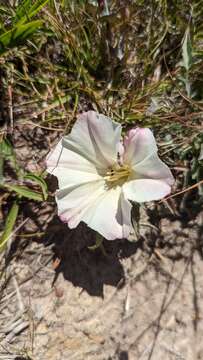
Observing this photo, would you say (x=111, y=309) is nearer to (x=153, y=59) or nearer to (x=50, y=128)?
→ (x=50, y=128)

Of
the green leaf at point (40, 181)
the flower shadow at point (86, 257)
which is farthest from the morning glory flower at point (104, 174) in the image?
the flower shadow at point (86, 257)

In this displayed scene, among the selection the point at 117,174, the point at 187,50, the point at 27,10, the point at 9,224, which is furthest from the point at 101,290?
the point at 27,10

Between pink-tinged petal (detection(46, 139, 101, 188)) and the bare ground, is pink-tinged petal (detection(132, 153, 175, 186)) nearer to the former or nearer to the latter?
pink-tinged petal (detection(46, 139, 101, 188))

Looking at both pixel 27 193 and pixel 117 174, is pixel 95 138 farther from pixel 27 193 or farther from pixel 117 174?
pixel 27 193

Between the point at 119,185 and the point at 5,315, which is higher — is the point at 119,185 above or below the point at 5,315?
above

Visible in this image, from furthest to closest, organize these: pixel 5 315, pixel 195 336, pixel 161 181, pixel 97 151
A: pixel 5 315
pixel 195 336
pixel 97 151
pixel 161 181

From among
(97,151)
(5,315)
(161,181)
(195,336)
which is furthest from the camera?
(5,315)

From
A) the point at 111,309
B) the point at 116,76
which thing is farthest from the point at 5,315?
the point at 116,76
